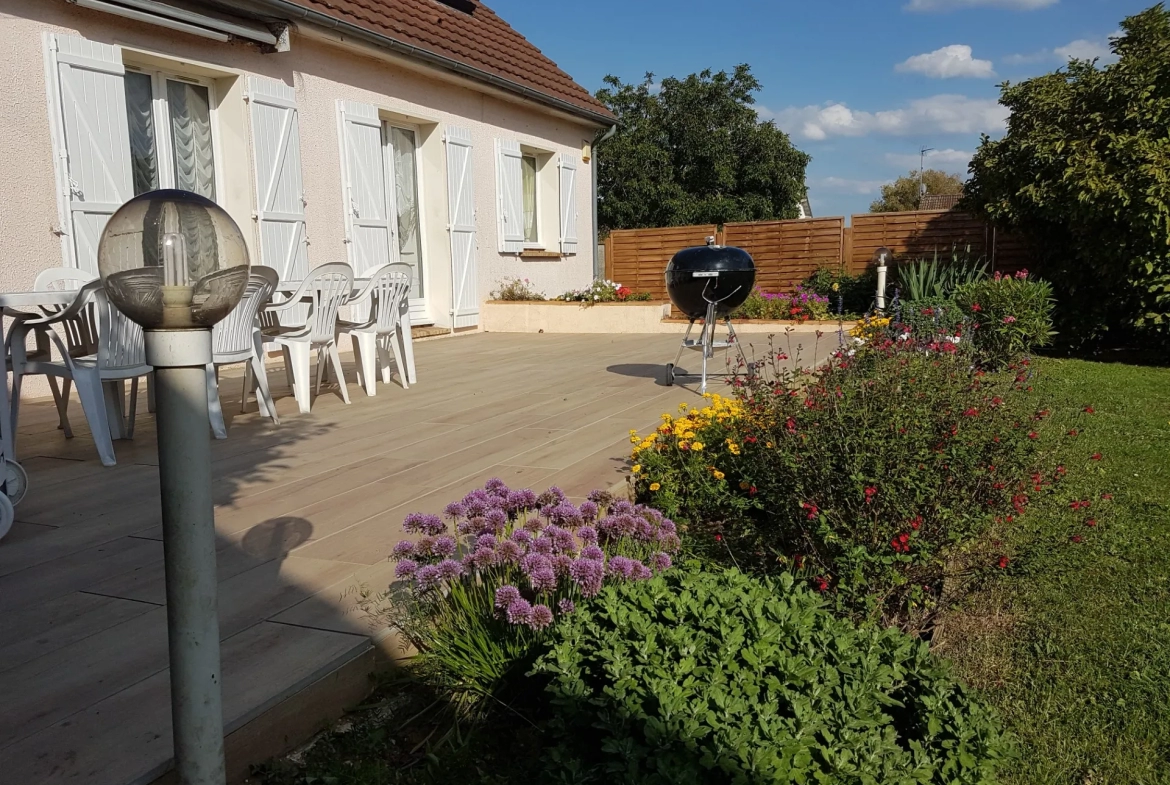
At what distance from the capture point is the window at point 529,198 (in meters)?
12.5

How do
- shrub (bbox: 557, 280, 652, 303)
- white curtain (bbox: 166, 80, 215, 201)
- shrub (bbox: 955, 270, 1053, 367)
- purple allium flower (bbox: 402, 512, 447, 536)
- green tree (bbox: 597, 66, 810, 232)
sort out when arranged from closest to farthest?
1. purple allium flower (bbox: 402, 512, 447, 536)
2. white curtain (bbox: 166, 80, 215, 201)
3. shrub (bbox: 955, 270, 1053, 367)
4. shrub (bbox: 557, 280, 652, 303)
5. green tree (bbox: 597, 66, 810, 232)

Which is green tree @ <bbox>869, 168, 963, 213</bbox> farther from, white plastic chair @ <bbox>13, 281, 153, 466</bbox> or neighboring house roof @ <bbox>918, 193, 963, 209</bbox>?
white plastic chair @ <bbox>13, 281, 153, 466</bbox>

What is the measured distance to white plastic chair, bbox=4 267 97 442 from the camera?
4082 mm

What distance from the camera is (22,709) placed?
1.78m

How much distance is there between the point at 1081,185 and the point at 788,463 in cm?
764

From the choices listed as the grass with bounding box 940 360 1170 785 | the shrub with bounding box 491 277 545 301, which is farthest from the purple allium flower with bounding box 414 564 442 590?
the shrub with bounding box 491 277 545 301

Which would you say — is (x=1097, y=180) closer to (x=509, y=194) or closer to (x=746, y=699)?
(x=509, y=194)

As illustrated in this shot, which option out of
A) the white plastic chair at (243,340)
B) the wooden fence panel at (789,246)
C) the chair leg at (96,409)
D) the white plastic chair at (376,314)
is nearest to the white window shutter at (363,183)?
the white plastic chair at (376,314)

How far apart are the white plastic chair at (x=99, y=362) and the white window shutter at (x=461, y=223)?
6400 mm

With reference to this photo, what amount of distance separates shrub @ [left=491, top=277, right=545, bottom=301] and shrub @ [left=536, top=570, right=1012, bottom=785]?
9679mm

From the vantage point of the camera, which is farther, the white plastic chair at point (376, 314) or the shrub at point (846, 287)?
the shrub at point (846, 287)

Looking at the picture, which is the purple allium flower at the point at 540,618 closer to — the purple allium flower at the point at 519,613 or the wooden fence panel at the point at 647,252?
the purple allium flower at the point at 519,613

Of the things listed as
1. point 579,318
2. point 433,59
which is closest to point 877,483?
point 433,59

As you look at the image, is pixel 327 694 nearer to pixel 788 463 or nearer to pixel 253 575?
pixel 253 575
